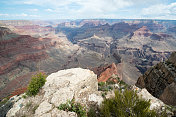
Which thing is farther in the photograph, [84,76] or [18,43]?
[18,43]

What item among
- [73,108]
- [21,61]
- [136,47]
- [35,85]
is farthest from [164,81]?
[136,47]

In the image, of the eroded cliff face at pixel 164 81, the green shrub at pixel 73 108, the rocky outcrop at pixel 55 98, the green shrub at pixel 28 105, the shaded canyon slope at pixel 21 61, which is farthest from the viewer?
the shaded canyon slope at pixel 21 61

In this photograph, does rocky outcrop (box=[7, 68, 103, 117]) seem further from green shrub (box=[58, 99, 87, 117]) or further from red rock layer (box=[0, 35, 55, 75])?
red rock layer (box=[0, 35, 55, 75])

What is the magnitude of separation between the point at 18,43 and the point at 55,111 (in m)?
73.3

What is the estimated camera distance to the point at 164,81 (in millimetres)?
13109

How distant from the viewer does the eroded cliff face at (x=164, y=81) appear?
35.8 ft

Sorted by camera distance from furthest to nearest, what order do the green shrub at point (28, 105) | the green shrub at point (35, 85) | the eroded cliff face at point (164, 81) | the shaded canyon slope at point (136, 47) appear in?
the shaded canyon slope at point (136, 47) < the eroded cliff face at point (164, 81) < the green shrub at point (35, 85) < the green shrub at point (28, 105)

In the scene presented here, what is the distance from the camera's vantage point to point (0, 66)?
47.4 m

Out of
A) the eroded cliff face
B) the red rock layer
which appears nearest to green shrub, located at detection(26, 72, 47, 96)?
the eroded cliff face

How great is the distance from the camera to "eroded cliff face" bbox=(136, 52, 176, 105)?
10.9 m

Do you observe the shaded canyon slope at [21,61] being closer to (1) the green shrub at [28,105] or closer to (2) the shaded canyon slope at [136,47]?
(1) the green shrub at [28,105]

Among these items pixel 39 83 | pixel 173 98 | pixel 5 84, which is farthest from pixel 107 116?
pixel 5 84

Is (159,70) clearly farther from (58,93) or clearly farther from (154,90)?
(58,93)

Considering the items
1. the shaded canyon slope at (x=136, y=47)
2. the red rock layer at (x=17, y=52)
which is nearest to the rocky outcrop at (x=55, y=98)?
the red rock layer at (x=17, y=52)
